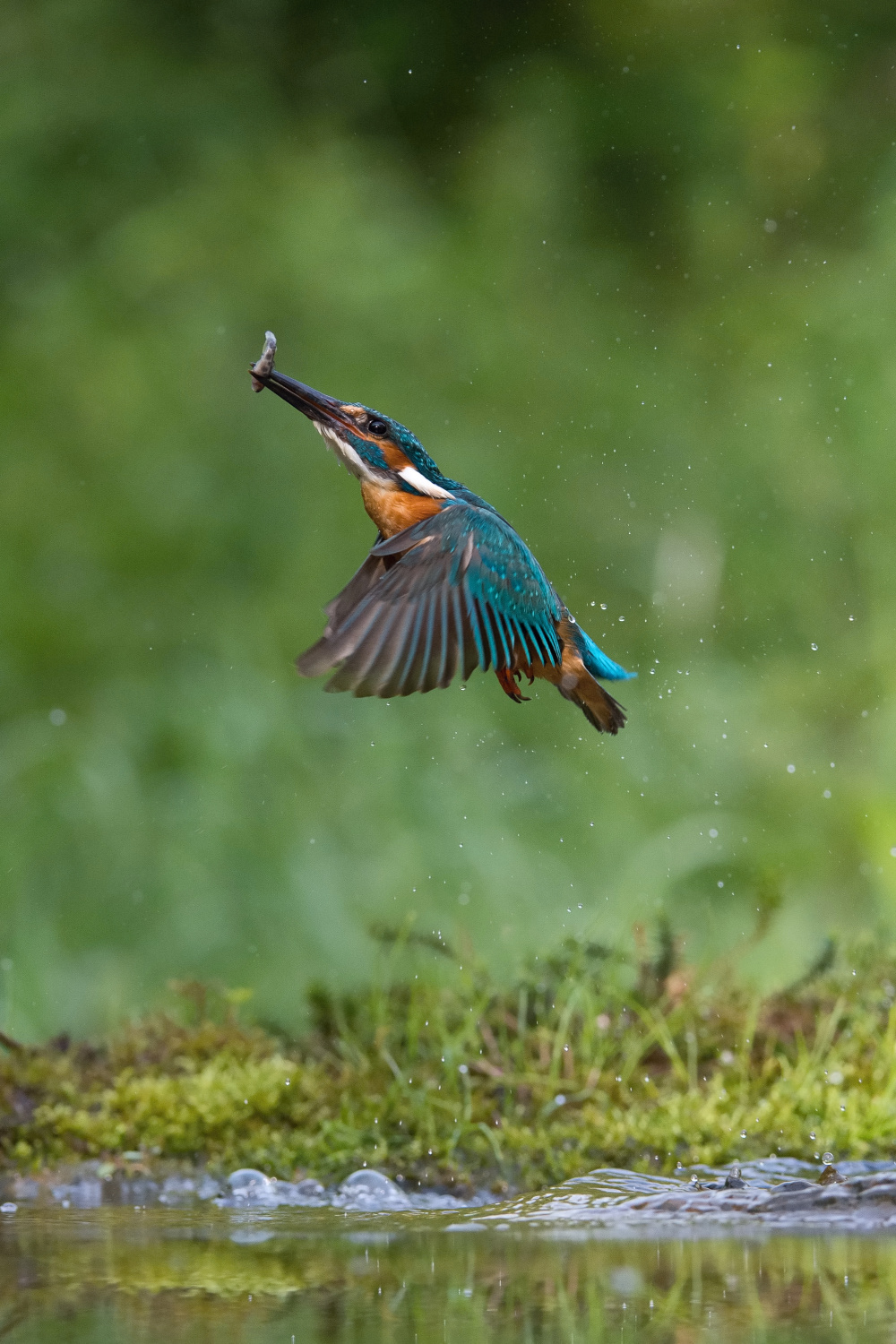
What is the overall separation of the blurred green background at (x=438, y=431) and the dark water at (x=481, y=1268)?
6.15 ft

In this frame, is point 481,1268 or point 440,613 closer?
point 481,1268

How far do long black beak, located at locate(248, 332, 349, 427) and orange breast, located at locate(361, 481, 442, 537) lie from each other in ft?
0.42

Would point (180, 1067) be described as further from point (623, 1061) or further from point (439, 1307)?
point (439, 1307)

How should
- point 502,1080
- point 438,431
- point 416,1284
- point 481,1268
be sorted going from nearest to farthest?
point 416,1284 < point 481,1268 < point 502,1080 < point 438,431

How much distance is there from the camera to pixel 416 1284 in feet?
6.72

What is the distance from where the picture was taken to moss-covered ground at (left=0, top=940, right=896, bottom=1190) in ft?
10.7

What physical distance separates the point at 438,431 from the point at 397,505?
3.76 meters

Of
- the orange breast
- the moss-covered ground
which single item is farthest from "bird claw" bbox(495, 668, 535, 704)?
the moss-covered ground

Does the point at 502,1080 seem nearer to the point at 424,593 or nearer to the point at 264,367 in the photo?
the point at 424,593

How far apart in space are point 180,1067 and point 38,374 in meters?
3.48

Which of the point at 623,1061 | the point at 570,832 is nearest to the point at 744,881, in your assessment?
the point at 570,832

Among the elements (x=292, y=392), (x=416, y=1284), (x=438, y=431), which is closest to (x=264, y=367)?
(x=292, y=392)

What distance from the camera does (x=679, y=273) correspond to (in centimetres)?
682

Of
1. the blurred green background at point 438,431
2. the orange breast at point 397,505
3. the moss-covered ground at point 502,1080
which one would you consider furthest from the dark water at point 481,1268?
the blurred green background at point 438,431
